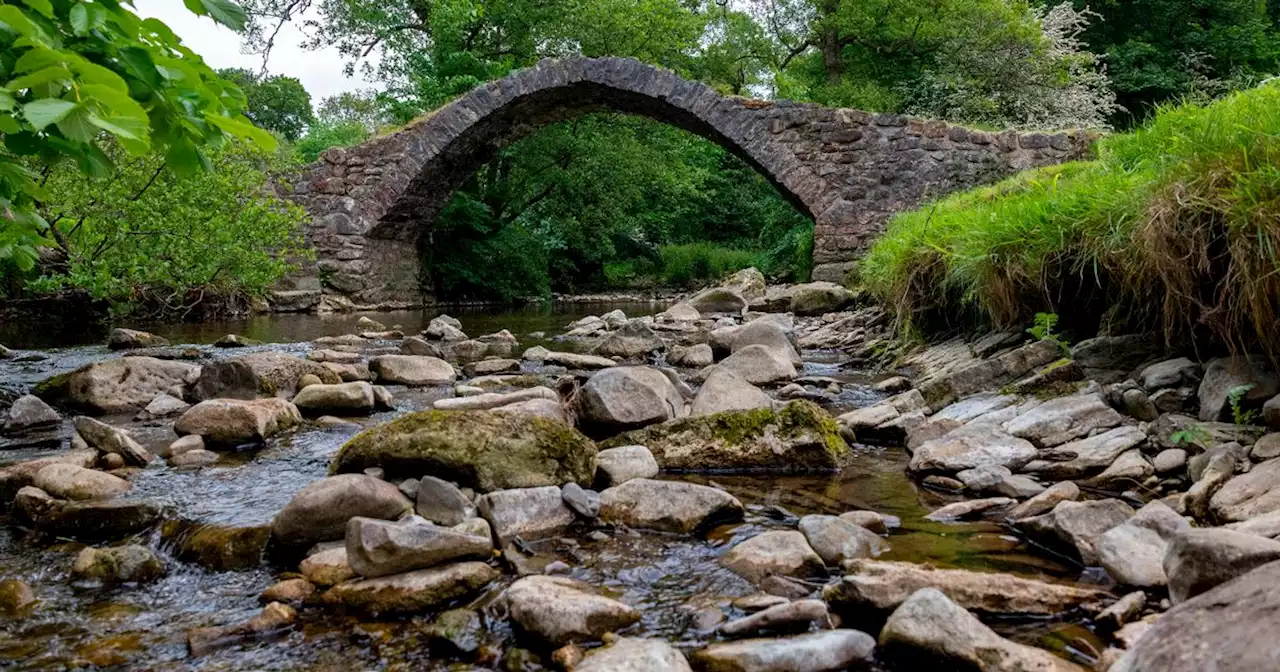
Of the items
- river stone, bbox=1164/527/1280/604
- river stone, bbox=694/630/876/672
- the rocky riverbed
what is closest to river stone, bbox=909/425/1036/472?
the rocky riverbed

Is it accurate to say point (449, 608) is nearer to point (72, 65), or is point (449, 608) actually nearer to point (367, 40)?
point (72, 65)

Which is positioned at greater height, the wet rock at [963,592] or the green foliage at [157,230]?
the green foliage at [157,230]

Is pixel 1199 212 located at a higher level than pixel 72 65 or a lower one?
lower

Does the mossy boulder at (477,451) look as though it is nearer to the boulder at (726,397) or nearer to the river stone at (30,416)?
the boulder at (726,397)

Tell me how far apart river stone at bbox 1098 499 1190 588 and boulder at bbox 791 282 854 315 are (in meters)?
8.08

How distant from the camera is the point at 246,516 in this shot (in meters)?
2.83

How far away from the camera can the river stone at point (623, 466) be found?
3.18 metres

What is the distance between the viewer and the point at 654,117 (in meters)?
15.4

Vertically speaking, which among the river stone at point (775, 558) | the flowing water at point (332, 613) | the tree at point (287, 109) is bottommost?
the flowing water at point (332, 613)

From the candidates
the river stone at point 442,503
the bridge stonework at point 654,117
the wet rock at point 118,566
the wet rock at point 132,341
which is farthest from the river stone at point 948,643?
the bridge stonework at point 654,117

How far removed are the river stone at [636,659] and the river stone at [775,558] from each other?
56 centimetres

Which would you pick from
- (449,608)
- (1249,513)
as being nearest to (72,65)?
(449,608)

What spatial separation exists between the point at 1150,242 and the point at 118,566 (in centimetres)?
368

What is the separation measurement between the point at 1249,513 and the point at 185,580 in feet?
9.62
